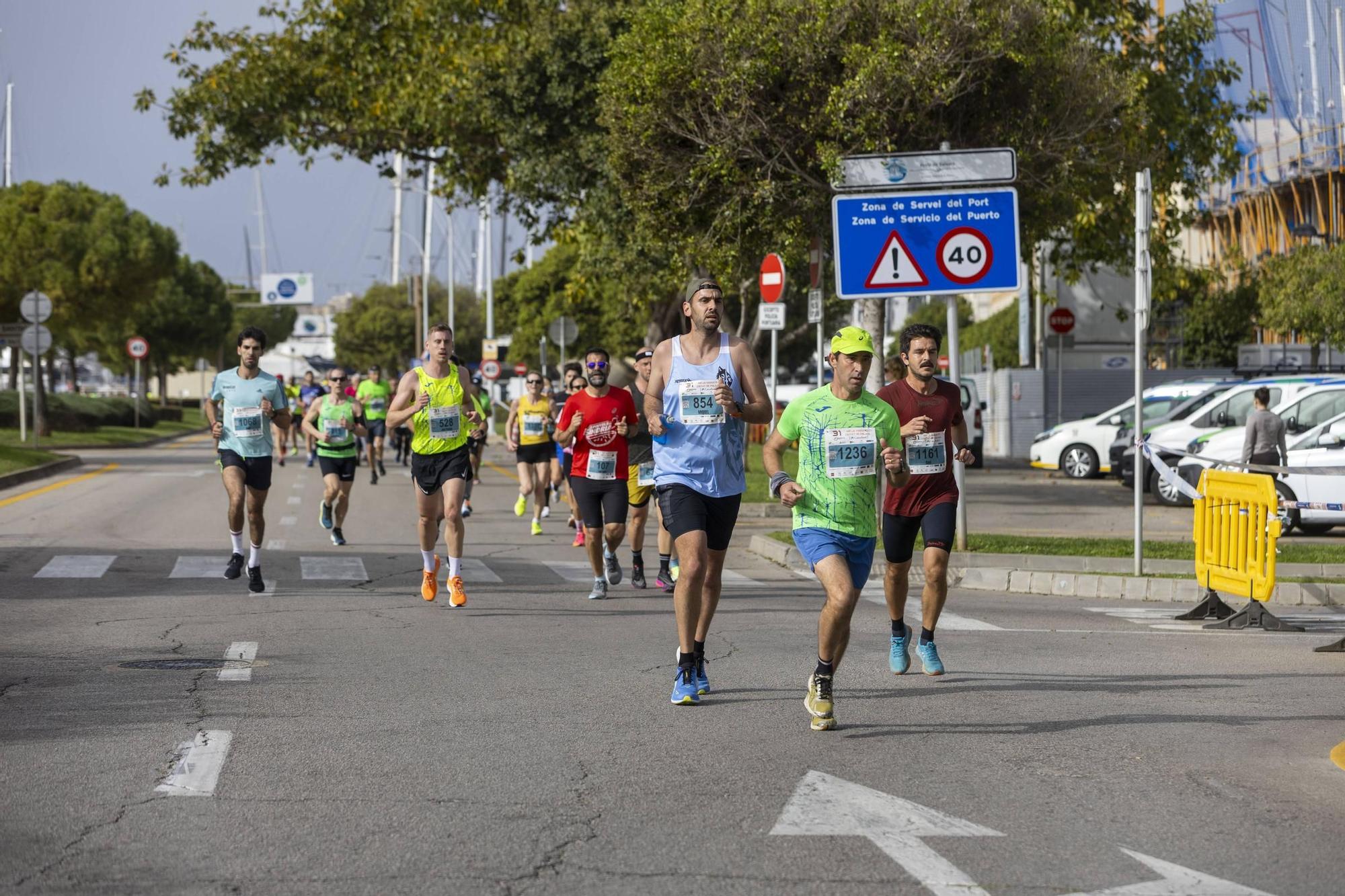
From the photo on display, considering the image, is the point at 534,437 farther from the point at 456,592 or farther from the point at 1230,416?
the point at 1230,416

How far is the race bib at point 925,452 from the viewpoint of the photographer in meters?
9.08

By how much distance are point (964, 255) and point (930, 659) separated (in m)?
6.83

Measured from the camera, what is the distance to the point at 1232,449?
73.9 ft

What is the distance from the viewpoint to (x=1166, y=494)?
2394 centimetres

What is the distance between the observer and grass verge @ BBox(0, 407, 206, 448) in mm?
42906

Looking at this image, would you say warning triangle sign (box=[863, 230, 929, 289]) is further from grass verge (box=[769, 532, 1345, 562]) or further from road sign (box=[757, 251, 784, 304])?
road sign (box=[757, 251, 784, 304])

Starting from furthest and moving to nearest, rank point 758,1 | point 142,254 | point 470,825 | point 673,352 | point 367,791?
point 142,254 < point 758,1 < point 673,352 < point 367,791 < point 470,825

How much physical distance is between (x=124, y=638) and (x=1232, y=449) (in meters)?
16.1

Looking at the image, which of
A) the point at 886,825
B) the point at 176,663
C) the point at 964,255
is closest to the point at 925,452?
the point at 886,825

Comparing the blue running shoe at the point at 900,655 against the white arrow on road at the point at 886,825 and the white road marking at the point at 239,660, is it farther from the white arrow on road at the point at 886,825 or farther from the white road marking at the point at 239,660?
the white road marking at the point at 239,660

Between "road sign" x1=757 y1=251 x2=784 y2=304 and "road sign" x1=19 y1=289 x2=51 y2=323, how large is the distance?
20116 millimetres

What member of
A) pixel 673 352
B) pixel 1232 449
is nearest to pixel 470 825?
pixel 673 352

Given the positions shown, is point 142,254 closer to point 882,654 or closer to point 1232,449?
point 1232,449

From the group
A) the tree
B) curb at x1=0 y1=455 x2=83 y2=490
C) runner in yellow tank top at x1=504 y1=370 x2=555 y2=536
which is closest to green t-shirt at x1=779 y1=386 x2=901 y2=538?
runner in yellow tank top at x1=504 y1=370 x2=555 y2=536
